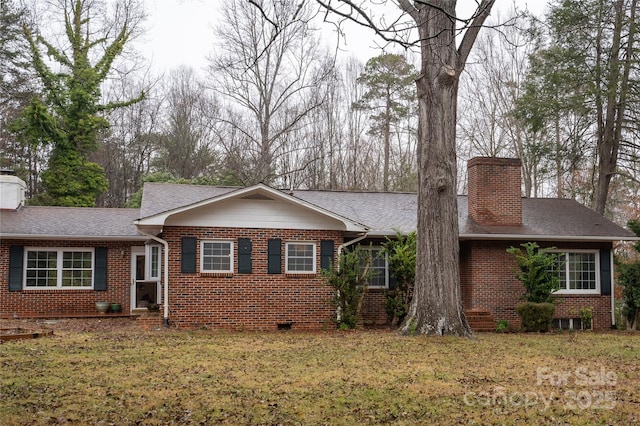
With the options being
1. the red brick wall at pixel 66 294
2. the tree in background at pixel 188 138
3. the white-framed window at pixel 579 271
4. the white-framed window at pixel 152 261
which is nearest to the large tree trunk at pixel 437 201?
the white-framed window at pixel 579 271

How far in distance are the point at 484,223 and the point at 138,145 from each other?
72.6 ft

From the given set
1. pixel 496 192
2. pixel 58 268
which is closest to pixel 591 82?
pixel 496 192

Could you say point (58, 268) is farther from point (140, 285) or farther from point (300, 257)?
point (300, 257)

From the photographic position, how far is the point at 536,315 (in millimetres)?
17359

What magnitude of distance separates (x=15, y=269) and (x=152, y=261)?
12.0 ft

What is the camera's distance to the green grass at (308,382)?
24.5ft

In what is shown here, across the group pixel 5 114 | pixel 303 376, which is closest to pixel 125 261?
pixel 303 376

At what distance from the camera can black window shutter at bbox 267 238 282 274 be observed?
54.1ft

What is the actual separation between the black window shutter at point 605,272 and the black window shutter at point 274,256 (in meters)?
9.37

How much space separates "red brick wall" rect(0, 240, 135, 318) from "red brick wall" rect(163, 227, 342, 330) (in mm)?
4665

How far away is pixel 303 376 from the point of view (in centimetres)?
954

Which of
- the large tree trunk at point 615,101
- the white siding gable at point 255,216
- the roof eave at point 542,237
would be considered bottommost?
the roof eave at point 542,237

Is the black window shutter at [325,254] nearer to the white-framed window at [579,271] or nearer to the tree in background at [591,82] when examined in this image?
the white-framed window at [579,271]

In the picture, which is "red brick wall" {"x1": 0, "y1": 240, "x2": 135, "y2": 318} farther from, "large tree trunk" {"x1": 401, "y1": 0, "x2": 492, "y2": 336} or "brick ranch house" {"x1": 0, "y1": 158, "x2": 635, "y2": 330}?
"large tree trunk" {"x1": 401, "y1": 0, "x2": 492, "y2": 336}
